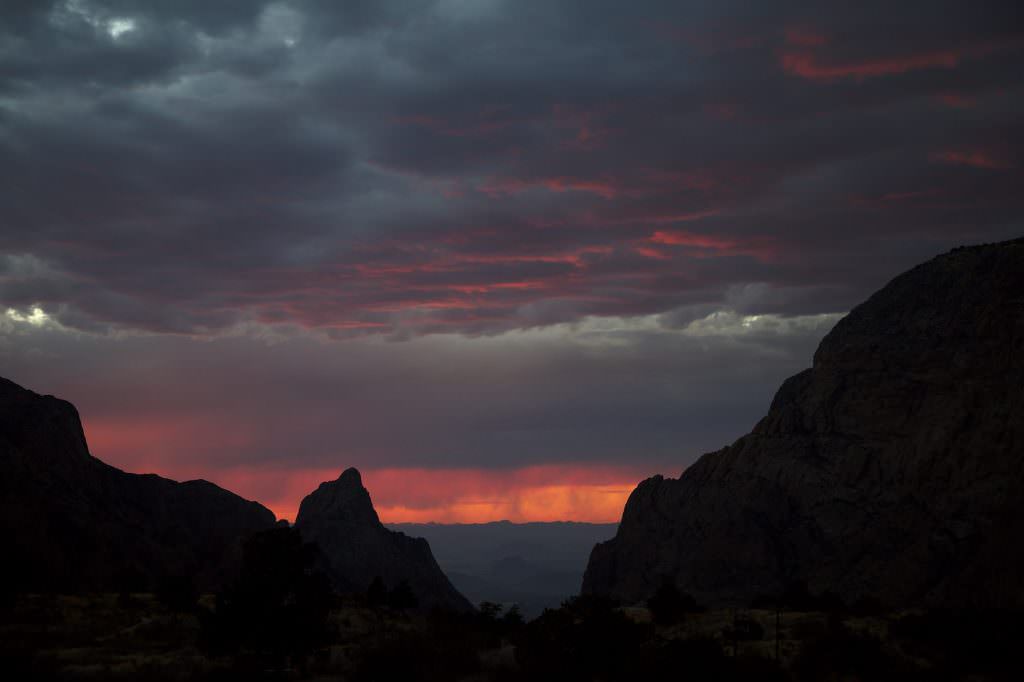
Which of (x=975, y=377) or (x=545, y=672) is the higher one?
(x=975, y=377)

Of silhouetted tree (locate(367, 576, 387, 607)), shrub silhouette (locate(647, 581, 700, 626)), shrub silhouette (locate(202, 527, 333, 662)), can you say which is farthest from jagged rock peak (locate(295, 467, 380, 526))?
shrub silhouette (locate(202, 527, 333, 662))

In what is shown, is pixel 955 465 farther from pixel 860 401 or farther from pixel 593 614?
pixel 593 614

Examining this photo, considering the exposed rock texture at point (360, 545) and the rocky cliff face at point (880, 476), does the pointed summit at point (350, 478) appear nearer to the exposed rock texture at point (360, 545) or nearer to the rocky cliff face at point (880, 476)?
the exposed rock texture at point (360, 545)

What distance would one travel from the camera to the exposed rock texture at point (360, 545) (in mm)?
148000

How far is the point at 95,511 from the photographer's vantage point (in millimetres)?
117500

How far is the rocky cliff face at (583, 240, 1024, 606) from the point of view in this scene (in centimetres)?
10125

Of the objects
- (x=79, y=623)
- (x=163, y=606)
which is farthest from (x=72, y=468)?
(x=79, y=623)

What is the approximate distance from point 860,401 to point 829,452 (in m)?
9.64

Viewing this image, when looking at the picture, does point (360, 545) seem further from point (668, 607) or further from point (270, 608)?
point (270, 608)

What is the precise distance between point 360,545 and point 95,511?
172 feet

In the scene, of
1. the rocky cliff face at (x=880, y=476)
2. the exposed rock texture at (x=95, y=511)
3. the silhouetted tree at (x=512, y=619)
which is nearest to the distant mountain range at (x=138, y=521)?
the exposed rock texture at (x=95, y=511)

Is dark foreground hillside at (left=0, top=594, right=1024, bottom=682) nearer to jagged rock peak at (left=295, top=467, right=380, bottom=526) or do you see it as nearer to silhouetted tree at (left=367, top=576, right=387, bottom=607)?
silhouetted tree at (left=367, top=576, right=387, bottom=607)

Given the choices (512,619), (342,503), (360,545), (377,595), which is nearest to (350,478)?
(342,503)

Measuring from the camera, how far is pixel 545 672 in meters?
27.0
